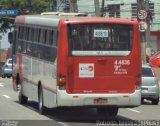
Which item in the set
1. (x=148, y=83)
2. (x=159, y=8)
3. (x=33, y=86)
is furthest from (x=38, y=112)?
(x=159, y=8)

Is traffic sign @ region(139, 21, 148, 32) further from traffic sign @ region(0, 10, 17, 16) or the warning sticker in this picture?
traffic sign @ region(0, 10, 17, 16)

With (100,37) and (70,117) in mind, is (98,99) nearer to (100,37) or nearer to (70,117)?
(100,37)

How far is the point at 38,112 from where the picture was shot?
21422 millimetres

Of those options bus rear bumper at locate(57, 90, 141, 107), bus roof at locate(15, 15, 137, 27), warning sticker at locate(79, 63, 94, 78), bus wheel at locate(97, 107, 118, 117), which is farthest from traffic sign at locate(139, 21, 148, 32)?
warning sticker at locate(79, 63, 94, 78)

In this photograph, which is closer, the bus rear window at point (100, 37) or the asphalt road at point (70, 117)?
the asphalt road at point (70, 117)

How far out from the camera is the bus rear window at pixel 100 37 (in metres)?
18.7

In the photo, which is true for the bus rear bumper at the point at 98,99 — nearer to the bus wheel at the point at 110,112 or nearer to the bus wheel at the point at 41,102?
the bus wheel at the point at 110,112

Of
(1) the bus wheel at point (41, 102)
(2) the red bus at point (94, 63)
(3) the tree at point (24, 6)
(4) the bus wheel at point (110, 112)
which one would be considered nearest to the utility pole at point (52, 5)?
(3) the tree at point (24, 6)

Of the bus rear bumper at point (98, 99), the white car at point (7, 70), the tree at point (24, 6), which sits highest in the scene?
the bus rear bumper at point (98, 99)

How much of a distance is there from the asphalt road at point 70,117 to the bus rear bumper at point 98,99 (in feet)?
1.69

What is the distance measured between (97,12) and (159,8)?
28.5m

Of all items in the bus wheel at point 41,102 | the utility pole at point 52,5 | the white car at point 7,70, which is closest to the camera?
the bus wheel at point 41,102

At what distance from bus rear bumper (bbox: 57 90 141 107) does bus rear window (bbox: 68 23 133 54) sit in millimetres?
1228

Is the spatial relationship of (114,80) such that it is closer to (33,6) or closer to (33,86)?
(33,86)
